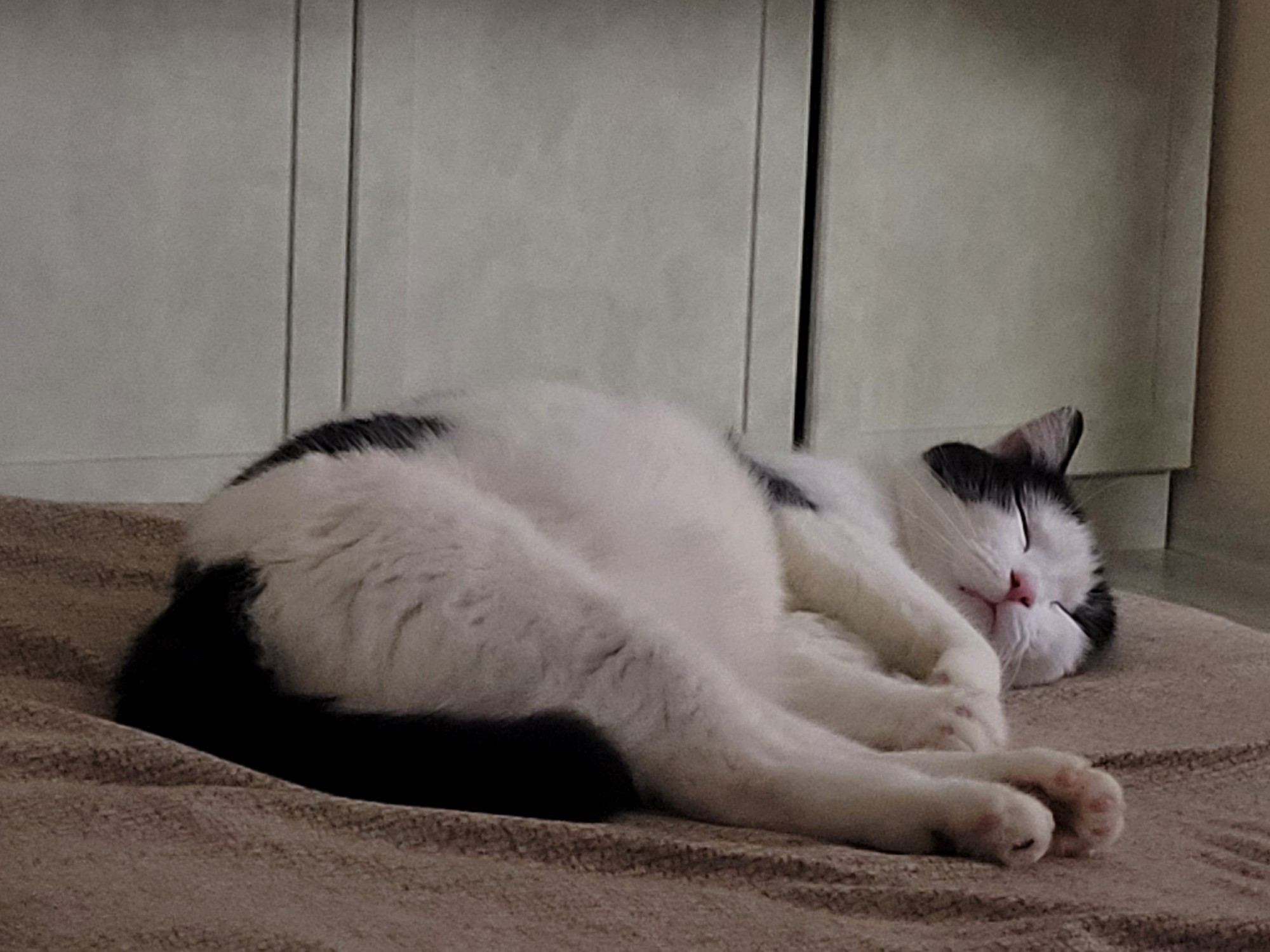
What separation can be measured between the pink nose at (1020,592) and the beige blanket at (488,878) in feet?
1.34

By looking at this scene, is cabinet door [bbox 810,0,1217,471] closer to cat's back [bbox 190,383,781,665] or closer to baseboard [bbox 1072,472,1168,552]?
baseboard [bbox 1072,472,1168,552]

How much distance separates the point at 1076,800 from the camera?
1.44 meters

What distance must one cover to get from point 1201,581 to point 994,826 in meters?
2.49

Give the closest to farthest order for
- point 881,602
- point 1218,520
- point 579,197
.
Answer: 1. point 881,602
2. point 579,197
3. point 1218,520

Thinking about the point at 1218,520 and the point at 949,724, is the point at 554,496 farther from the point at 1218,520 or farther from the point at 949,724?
the point at 1218,520

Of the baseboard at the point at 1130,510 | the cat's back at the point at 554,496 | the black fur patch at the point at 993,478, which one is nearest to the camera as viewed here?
the cat's back at the point at 554,496

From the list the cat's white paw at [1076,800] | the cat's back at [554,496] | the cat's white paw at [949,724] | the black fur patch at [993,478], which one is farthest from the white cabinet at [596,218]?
the cat's white paw at [1076,800]

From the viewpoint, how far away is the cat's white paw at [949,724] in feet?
5.35

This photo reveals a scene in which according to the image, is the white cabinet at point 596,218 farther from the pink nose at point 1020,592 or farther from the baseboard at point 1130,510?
the pink nose at point 1020,592

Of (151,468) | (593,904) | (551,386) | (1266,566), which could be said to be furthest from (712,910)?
(1266,566)

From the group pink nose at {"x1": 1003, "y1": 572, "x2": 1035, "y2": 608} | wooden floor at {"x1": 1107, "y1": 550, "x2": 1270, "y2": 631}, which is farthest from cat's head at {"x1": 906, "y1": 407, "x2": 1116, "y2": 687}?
wooden floor at {"x1": 1107, "y1": 550, "x2": 1270, "y2": 631}

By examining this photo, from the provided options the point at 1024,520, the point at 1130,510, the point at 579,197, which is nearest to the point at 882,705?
the point at 1024,520

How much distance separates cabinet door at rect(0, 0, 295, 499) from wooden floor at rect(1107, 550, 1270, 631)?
62.2 inches

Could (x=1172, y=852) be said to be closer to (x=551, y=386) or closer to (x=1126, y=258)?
(x=551, y=386)
